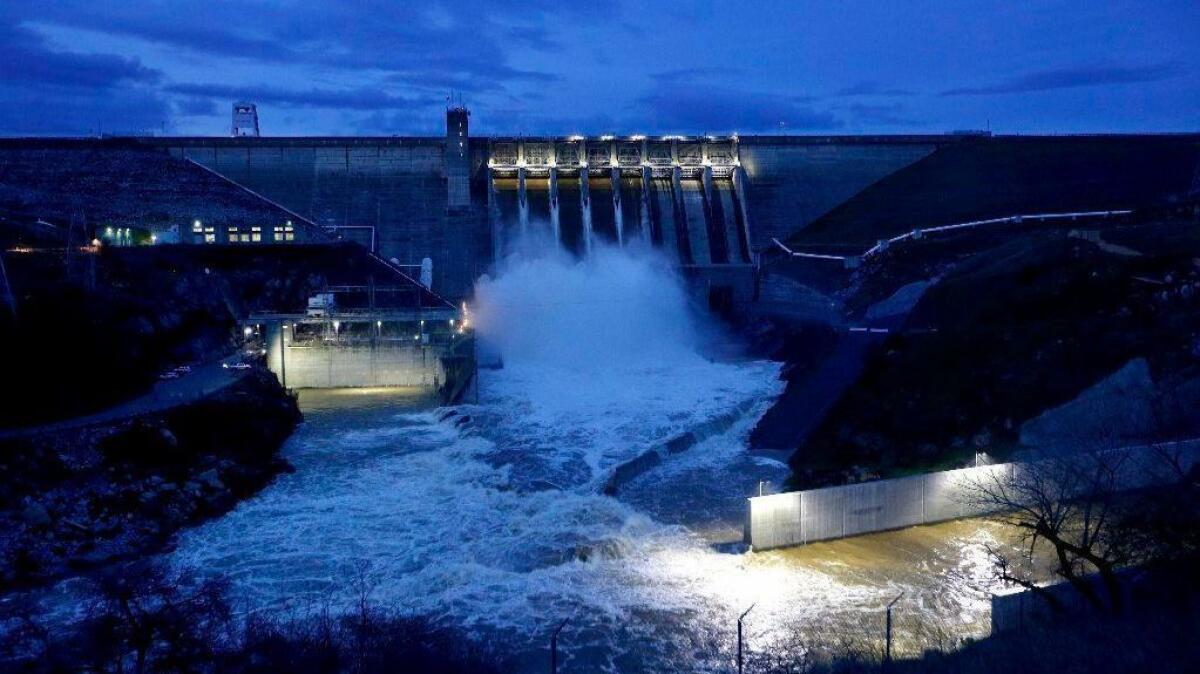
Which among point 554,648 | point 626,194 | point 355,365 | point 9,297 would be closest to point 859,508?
point 554,648

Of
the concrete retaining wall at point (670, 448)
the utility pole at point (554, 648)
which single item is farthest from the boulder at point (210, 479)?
the utility pole at point (554, 648)

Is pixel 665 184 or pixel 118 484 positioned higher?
pixel 665 184

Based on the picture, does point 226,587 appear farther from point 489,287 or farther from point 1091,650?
point 489,287

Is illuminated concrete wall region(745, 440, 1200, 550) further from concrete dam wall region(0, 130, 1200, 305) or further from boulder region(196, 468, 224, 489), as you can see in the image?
concrete dam wall region(0, 130, 1200, 305)

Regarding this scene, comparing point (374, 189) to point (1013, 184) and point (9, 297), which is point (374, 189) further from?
point (1013, 184)

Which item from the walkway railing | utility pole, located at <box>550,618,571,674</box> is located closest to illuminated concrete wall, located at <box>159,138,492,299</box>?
the walkway railing

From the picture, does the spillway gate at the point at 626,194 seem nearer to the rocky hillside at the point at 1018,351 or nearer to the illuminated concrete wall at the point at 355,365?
the illuminated concrete wall at the point at 355,365
